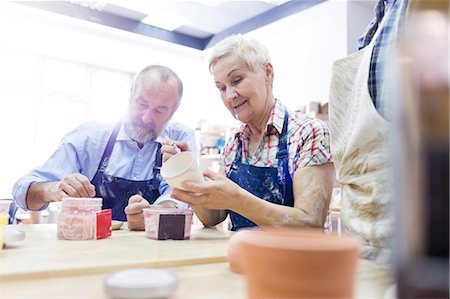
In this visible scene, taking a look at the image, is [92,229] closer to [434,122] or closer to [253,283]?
[253,283]

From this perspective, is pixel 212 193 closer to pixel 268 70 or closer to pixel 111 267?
pixel 111 267

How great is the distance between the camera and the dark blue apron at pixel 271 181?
5.00ft

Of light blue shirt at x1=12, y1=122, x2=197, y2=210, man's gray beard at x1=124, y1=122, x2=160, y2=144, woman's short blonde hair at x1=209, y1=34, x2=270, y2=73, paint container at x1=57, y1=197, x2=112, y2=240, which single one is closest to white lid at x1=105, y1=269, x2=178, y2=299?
paint container at x1=57, y1=197, x2=112, y2=240

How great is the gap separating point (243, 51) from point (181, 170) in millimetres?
676

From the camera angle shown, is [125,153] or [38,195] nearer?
[38,195]

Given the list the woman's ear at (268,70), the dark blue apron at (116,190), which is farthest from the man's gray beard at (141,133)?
the woman's ear at (268,70)

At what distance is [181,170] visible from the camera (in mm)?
1192

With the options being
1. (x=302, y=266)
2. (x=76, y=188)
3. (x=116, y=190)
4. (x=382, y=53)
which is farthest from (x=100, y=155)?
(x=302, y=266)

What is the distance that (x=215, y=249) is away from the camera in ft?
3.41

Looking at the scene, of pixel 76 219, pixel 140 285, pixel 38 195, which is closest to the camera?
pixel 140 285

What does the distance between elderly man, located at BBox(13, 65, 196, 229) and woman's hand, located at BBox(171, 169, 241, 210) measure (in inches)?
27.0

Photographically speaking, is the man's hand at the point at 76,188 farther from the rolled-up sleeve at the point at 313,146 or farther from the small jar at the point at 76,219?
the rolled-up sleeve at the point at 313,146

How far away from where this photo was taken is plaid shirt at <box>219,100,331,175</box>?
1.43 metres

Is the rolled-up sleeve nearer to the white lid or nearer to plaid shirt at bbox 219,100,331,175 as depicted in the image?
plaid shirt at bbox 219,100,331,175
